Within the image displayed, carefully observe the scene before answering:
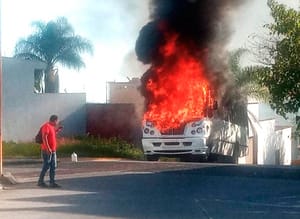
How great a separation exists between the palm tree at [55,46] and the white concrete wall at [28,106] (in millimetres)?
10921

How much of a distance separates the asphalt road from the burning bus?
3741 millimetres

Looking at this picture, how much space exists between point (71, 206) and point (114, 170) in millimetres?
8372

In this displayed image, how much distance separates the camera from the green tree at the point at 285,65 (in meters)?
26.7

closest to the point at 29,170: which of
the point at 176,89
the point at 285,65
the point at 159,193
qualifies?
the point at 176,89

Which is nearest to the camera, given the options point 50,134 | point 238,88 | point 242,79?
point 50,134

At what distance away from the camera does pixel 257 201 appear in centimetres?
1595

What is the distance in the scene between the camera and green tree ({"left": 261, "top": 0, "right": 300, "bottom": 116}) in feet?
87.6

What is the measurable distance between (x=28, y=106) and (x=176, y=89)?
13.8m

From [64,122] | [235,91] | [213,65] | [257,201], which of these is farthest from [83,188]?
[64,122]

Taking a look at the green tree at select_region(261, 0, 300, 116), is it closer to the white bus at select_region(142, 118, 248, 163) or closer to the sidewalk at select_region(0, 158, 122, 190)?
the white bus at select_region(142, 118, 248, 163)

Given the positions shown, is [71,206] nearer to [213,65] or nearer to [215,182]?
[215,182]

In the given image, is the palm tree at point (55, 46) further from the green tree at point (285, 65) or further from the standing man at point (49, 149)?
the standing man at point (49, 149)

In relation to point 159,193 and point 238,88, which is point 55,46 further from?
point 159,193

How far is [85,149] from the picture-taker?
3450cm
